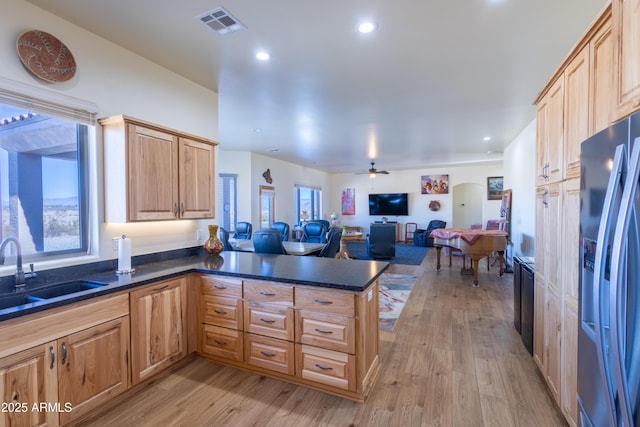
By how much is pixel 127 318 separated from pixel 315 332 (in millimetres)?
1329

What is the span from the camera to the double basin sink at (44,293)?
1.79 metres

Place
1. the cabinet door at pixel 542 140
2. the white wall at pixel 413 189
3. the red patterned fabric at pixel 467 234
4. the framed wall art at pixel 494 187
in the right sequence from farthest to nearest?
1. the white wall at pixel 413 189
2. the framed wall art at pixel 494 187
3. the red patterned fabric at pixel 467 234
4. the cabinet door at pixel 542 140

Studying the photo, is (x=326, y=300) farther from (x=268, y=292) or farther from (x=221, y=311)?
(x=221, y=311)

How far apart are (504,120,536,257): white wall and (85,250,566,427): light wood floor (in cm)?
257

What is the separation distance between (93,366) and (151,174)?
4.73 ft

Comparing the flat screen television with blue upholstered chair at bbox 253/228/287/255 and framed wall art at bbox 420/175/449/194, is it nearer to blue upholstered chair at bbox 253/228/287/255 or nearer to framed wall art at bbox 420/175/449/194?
framed wall art at bbox 420/175/449/194

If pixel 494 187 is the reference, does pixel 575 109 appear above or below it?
below

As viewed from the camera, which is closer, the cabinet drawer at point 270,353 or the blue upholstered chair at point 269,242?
the cabinet drawer at point 270,353

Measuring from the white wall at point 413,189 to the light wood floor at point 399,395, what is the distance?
24.9ft

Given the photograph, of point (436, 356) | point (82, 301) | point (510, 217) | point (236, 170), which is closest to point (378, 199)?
point (510, 217)

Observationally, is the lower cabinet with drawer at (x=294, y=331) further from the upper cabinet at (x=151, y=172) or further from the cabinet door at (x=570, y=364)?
the cabinet door at (x=570, y=364)

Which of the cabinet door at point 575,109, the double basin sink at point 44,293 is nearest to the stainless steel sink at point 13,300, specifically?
the double basin sink at point 44,293

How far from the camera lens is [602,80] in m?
1.41

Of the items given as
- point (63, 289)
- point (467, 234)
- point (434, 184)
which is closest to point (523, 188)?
point (467, 234)
